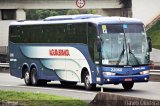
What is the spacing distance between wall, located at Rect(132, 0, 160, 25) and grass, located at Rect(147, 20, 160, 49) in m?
1.59

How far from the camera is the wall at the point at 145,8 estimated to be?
69.6m

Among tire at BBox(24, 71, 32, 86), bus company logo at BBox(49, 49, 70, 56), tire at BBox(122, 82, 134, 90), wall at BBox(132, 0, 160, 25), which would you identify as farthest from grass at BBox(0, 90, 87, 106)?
wall at BBox(132, 0, 160, 25)

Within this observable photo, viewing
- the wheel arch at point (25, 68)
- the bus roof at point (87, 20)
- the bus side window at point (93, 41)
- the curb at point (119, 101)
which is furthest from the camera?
the wheel arch at point (25, 68)

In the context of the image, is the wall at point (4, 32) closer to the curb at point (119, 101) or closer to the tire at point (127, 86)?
the tire at point (127, 86)

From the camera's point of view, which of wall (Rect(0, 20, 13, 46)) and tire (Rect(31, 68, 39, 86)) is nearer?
tire (Rect(31, 68, 39, 86))

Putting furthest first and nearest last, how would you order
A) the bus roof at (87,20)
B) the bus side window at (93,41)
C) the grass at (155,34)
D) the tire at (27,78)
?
the grass at (155,34) < the tire at (27,78) < the bus roof at (87,20) < the bus side window at (93,41)

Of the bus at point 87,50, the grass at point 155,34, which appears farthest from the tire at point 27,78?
the grass at point 155,34

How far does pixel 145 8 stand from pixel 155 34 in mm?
5011

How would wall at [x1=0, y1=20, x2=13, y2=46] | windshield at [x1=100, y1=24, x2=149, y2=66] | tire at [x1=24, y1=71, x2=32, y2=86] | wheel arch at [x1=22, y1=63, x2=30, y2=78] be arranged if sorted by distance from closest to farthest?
windshield at [x1=100, y1=24, x2=149, y2=66] → tire at [x1=24, y1=71, x2=32, y2=86] → wheel arch at [x1=22, y1=63, x2=30, y2=78] → wall at [x1=0, y1=20, x2=13, y2=46]

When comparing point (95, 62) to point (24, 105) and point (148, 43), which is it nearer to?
point (148, 43)

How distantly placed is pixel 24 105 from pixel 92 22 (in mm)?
10090

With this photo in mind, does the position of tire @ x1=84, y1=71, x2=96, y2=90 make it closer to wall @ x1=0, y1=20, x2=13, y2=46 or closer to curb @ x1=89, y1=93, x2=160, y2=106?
curb @ x1=89, y1=93, x2=160, y2=106

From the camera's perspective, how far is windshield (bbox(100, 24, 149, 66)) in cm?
2339

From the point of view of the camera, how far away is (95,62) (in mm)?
23828
